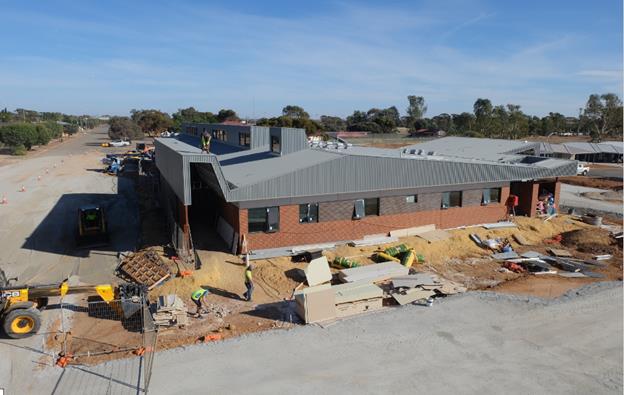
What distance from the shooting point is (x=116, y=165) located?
5706cm

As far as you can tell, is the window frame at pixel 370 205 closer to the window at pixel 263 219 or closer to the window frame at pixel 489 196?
the window at pixel 263 219

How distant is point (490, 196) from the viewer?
94.4 feet

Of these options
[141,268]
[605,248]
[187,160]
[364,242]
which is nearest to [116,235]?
[141,268]

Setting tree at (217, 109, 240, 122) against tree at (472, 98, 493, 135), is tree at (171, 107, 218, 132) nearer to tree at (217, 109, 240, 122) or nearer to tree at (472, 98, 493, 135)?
tree at (217, 109, 240, 122)

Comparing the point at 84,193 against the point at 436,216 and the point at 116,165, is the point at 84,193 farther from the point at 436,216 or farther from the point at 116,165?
the point at 436,216

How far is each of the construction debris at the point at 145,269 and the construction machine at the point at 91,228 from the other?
15.4ft

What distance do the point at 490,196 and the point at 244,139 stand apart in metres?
17.7

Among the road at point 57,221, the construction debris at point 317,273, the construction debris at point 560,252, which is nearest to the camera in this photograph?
the construction debris at point 317,273

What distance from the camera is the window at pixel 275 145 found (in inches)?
1161

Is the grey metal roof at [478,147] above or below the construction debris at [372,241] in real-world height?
above

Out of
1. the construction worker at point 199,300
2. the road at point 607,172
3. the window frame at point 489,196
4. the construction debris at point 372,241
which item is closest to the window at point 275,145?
the construction debris at point 372,241

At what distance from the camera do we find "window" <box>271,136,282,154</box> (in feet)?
96.7

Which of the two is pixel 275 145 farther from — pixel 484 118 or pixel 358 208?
pixel 484 118

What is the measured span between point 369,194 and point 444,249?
16.1ft
